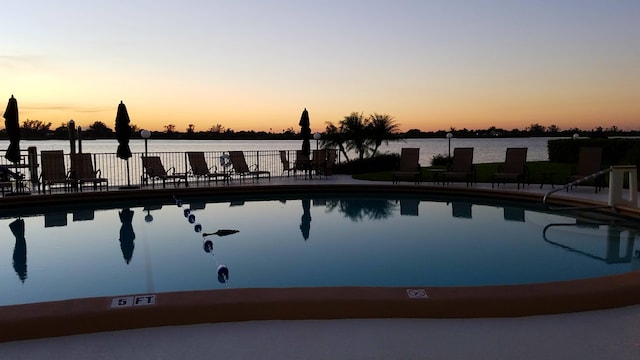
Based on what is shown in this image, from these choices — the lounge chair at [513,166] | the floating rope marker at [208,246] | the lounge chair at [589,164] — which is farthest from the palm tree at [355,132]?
the floating rope marker at [208,246]

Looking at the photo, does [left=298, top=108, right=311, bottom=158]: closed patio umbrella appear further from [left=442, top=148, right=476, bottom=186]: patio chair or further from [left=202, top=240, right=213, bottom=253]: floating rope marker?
[left=202, top=240, right=213, bottom=253]: floating rope marker

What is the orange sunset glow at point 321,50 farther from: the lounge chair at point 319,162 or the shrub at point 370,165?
the lounge chair at point 319,162

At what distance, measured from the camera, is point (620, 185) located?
7957 millimetres

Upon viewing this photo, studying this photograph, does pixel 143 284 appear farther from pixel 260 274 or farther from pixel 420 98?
pixel 420 98

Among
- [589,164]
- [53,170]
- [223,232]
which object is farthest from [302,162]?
[589,164]

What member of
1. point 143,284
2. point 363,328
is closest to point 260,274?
point 143,284

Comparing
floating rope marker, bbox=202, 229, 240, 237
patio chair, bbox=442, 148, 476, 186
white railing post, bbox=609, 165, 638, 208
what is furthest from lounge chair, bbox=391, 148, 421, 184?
floating rope marker, bbox=202, 229, 240, 237

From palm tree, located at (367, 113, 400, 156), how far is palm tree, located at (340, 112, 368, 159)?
0.24m

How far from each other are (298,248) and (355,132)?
→ 12046 millimetres

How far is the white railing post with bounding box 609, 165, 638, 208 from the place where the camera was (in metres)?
7.70

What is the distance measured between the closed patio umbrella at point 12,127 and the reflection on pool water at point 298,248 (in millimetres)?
1728

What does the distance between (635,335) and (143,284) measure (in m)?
4.41

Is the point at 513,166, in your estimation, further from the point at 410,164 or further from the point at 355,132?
the point at 355,132

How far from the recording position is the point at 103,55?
50.3 feet
